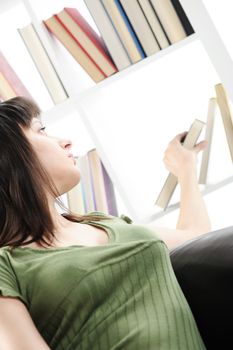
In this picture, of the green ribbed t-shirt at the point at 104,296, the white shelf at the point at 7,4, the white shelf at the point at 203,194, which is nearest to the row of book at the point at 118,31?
the white shelf at the point at 7,4

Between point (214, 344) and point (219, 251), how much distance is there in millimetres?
170

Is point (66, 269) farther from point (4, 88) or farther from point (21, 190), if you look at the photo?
point (4, 88)

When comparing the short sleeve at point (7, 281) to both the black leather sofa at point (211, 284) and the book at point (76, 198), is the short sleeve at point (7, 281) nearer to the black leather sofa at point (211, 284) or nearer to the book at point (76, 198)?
the black leather sofa at point (211, 284)

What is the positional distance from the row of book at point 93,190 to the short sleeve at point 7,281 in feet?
3.02

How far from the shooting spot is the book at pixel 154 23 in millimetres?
1832

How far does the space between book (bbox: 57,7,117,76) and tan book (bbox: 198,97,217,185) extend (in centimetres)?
35

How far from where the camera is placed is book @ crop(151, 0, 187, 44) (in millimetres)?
1814

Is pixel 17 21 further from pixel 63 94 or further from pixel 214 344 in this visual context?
pixel 214 344

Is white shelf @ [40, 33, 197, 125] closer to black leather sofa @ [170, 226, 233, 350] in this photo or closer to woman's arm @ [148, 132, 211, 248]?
woman's arm @ [148, 132, 211, 248]

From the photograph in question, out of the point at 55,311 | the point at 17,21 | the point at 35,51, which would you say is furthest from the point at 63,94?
the point at 55,311

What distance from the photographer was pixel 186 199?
1630 mm

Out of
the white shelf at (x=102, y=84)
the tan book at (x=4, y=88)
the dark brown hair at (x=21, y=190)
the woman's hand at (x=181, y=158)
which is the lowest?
the woman's hand at (x=181, y=158)

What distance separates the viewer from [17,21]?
2.16 meters

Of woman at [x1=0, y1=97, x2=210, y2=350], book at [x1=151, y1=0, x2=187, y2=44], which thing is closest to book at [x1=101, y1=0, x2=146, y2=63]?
book at [x1=151, y1=0, x2=187, y2=44]
